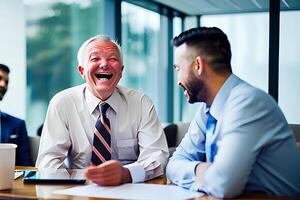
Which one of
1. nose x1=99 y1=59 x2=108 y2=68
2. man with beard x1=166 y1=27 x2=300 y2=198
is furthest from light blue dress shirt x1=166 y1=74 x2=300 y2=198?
nose x1=99 y1=59 x2=108 y2=68

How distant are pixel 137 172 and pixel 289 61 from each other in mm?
3706

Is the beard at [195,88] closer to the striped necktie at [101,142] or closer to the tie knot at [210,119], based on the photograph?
the tie knot at [210,119]

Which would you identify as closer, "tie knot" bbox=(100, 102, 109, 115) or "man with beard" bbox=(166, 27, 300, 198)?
"man with beard" bbox=(166, 27, 300, 198)

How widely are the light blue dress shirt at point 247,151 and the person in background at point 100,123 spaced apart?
0.52 metres

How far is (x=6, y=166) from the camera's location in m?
1.86

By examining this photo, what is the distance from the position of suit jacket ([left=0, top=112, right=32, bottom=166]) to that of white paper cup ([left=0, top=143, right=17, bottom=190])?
63.2 inches

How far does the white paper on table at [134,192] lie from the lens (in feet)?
5.51

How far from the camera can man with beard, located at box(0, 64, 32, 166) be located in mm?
3471

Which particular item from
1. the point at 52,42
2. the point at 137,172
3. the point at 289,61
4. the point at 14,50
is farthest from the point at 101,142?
the point at 289,61

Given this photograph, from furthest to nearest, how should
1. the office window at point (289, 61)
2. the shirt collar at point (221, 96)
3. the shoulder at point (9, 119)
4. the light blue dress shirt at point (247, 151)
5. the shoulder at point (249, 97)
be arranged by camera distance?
the office window at point (289, 61) → the shoulder at point (9, 119) → the shirt collar at point (221, 96) → the shoulder at point (249, 97) → the light blue dress shirt at point (247, 151)

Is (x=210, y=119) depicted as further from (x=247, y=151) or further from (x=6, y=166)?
(x=6, y=166)

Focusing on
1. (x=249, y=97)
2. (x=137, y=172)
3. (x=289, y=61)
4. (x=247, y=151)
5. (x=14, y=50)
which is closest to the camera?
(x=247, y=151)

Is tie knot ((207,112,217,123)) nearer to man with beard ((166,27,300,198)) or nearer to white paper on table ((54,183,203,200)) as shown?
man with beard ((166,27,300,198))

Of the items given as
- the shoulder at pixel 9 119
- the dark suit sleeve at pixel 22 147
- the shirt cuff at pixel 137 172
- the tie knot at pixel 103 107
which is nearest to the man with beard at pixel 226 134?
the shirt cuff at pixel 137 172
